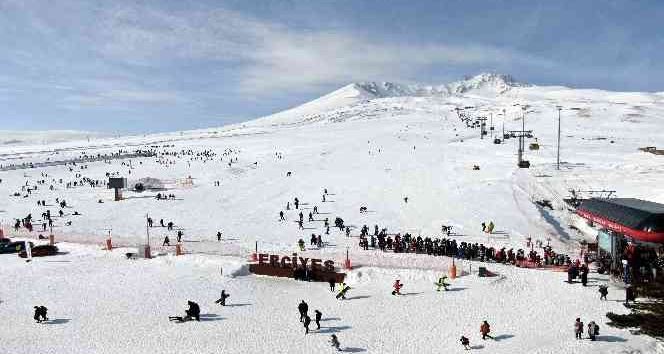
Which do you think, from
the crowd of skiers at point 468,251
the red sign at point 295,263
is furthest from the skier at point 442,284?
the red sign at point 295,263

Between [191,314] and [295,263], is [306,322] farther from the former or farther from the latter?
[295,263]

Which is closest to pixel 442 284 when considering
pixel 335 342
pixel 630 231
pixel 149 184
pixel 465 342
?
pixel 465 342

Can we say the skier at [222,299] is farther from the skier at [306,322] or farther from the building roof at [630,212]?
the building roof at [630,212]

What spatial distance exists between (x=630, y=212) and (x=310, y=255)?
15434mm

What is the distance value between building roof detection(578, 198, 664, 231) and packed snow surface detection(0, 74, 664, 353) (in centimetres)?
329

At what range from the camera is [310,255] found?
94.8ft

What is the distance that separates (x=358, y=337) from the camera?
59.5ft

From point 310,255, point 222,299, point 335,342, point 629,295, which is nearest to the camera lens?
point 335,342

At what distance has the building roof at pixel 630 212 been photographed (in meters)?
21.8

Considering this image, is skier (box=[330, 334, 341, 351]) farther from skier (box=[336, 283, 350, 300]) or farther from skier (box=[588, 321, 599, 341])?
skier (box=[588, 321, 599, 341])

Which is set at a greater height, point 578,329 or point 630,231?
point 630,231

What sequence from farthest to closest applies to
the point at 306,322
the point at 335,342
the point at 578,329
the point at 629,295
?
the point at 629,295, the point at 306,322, the point at 335,342, the point at 578,329

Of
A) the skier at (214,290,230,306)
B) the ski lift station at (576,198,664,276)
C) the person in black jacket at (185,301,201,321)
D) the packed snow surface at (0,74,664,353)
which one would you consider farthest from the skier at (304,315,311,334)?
the ski lift station at (576,198,664,276)

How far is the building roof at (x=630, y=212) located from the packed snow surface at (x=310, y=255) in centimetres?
329
